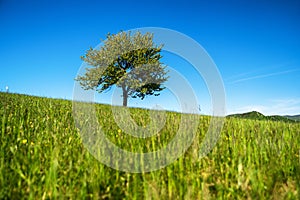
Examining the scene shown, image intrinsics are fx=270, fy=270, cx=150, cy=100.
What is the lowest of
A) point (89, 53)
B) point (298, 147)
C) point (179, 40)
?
point (298, 147)

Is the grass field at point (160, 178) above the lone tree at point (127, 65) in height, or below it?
below

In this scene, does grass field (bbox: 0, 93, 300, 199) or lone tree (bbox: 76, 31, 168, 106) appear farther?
lone tree (bbox: 76, 31, 168, 106)

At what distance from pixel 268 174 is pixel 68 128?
417 cm

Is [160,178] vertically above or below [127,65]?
below

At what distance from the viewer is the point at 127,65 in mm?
39594

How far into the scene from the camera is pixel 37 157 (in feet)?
12.0

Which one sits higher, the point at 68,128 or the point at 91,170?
the point at 68,128

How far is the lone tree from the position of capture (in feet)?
126

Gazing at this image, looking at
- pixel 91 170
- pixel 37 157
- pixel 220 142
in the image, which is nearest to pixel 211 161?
pixel 220 142

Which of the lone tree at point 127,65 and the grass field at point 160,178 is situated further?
the lone tree at point 127,65

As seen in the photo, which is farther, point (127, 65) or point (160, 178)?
point (127, 65)

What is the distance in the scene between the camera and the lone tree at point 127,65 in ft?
126

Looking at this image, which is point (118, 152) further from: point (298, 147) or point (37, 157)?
point (298, 147)

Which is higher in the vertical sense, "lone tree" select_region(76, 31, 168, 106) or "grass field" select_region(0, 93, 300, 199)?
"lone tree" select_region(76, 31, 168, 106)
